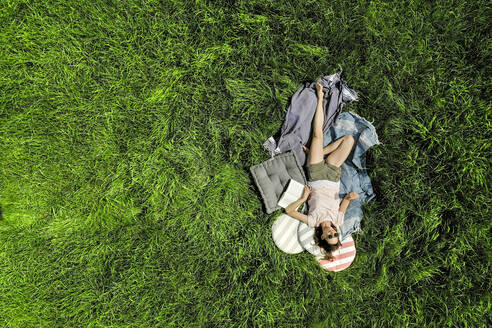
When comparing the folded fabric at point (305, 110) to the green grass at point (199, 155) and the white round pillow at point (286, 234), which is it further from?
the white round pillow at point (286, 234)

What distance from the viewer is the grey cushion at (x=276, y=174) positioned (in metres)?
2.47

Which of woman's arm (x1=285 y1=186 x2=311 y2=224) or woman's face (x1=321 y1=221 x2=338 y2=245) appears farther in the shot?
woman's arm (x1=285 y1=186 x2=311 y2=224)

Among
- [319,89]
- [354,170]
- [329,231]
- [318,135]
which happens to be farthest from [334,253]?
[319,89]

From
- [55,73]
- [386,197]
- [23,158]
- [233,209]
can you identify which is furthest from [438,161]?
[23,158]

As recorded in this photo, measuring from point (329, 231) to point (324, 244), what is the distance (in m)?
0.15

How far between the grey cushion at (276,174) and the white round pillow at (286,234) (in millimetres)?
182

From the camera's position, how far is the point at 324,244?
93.0 inches

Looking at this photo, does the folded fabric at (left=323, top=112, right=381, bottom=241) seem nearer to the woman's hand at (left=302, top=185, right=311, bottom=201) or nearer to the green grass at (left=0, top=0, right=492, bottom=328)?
the green grass at (left=0, top=0, right=492, bottom=328)

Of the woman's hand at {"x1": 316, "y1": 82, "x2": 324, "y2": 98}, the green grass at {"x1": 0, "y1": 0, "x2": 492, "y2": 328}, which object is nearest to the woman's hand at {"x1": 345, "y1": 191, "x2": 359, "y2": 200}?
the green grass at {"x1": 0, "y1": 0, "x2": 492, "y2": 328}

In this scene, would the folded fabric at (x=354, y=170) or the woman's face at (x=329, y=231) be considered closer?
the woman's face at (x=329, y=231)

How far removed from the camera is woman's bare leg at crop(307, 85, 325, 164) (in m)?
2.44

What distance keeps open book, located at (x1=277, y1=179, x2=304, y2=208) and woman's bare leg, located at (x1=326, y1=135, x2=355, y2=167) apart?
0.44 meters

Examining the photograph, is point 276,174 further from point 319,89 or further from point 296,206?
point 319,89

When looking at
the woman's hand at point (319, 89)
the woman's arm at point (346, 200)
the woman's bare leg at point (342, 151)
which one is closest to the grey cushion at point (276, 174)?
the woman's bare leg at point (342, 151)
